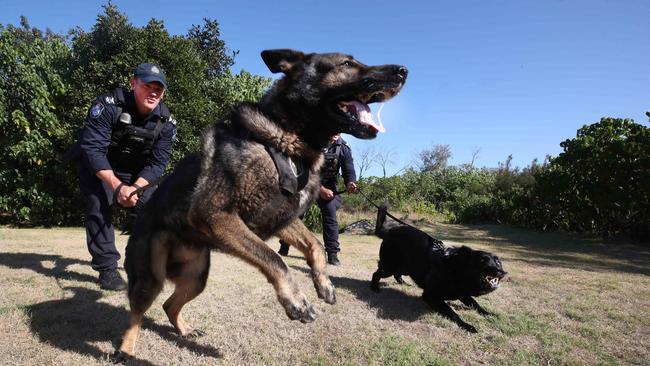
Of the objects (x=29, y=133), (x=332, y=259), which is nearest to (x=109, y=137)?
(x=332, y=259)

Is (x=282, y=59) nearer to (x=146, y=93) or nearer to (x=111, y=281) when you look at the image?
(x=146, y=93)

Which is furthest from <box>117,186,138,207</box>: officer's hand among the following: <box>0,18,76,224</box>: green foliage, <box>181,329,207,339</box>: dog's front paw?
<box>0,18,76,224</box>: green foliage

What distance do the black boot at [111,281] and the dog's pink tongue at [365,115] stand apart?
3.78 m

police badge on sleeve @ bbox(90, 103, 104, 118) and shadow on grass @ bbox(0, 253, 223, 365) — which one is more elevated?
police badge on sleeve @ bbox(90, 103, 104, 118)

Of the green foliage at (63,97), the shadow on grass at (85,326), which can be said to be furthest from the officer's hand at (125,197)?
the green foliage at (63,97)

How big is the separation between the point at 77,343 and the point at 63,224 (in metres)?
9.51

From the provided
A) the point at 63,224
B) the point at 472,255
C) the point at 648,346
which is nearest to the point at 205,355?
the point at 472,255

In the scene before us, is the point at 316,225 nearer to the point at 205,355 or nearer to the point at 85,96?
the point at 85,96

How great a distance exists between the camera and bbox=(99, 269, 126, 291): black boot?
15.6 feet

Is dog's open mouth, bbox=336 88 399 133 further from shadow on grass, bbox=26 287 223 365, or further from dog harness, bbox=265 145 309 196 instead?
shadow on grass, bbox=26 287 223 365

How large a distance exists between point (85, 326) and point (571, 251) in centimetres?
1142

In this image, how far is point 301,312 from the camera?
94.7 inches

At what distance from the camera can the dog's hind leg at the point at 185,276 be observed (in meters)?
3.16

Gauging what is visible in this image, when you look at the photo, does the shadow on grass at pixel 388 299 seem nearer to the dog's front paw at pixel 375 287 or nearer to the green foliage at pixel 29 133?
the dog's front paw at pixel 375 287
